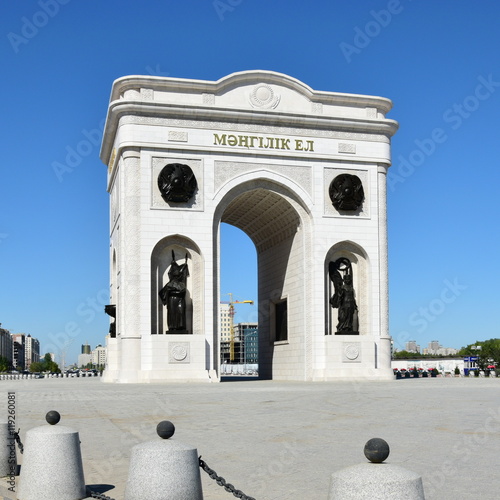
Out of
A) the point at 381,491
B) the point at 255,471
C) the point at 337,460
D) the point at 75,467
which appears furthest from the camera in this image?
the point at 337,460

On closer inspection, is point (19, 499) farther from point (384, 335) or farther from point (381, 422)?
point (384, 335)

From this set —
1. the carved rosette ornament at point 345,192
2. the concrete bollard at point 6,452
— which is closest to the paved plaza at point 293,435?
the concrete bollard at point 6,452

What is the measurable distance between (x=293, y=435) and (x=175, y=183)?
25.9 m

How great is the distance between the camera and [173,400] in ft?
72.9

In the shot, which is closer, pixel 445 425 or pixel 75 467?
pixel 75 467

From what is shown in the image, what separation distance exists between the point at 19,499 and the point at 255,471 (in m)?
3.00

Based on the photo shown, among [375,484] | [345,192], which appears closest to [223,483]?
[375,484]

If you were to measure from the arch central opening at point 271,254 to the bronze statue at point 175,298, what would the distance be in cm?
521

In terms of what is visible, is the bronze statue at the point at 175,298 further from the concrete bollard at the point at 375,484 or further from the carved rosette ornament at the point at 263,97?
the concrete bollard at the point at 375,484

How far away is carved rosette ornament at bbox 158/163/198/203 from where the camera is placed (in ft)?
124

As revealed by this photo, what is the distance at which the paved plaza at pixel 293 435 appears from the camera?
29.8 ft

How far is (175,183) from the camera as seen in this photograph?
124 feet

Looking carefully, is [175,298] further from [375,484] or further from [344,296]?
[375,484]

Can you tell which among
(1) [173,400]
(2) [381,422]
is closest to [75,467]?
(2) [381,422]
